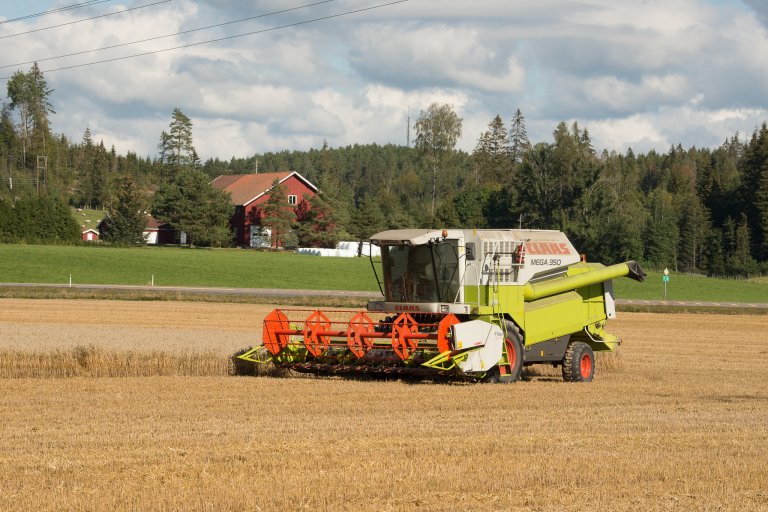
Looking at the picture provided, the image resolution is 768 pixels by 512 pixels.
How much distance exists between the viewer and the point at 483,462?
34.4ft

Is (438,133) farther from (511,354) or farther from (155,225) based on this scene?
(511,354)

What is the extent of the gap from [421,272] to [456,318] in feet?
5.16

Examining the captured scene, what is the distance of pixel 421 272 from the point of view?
753 inches

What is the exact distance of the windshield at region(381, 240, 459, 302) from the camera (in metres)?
18.9

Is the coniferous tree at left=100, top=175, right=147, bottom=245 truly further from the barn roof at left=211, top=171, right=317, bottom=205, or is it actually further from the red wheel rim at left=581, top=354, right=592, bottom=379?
the red wheel rim at left=581, top=354, right=592, bottom=379

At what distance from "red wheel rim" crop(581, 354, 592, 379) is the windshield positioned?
3.39m

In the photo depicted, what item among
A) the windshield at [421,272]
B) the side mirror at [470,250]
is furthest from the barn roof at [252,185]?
the side mirror at [470,250]

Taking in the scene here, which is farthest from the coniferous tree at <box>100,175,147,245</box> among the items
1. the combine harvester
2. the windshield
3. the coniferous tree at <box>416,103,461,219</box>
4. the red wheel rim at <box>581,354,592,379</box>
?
the red wheel rim at <box>581,354,592,379</box>

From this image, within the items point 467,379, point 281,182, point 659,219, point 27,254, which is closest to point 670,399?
point 467,379

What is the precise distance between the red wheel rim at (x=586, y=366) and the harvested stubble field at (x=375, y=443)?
31cm

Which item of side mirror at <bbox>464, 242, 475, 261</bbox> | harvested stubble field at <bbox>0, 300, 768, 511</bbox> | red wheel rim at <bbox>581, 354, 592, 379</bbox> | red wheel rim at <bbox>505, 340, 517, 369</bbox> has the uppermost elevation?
side mirror at <bbox>464, 242, 475, 261</bbox>

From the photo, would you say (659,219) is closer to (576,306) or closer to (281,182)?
(281,182)

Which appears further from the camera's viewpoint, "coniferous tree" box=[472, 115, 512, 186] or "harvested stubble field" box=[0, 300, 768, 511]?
"coniferous tree" box=[472, 115, 512, 186]

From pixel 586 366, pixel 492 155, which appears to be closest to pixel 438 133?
pixel 492 155
